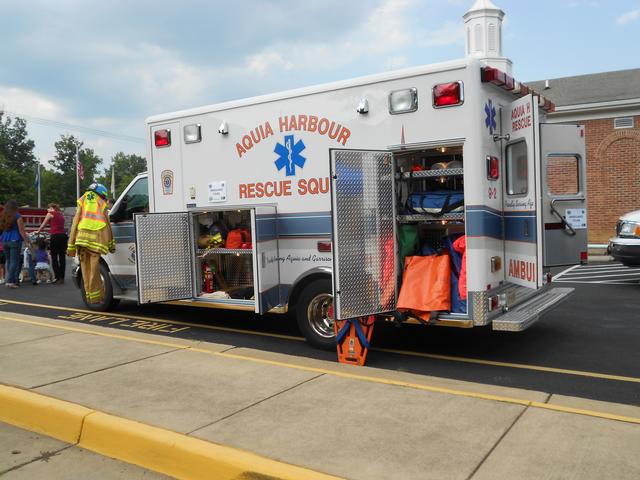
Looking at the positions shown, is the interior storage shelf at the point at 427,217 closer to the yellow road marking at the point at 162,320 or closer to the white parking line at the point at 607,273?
the yellow road marking at the point at 162,320

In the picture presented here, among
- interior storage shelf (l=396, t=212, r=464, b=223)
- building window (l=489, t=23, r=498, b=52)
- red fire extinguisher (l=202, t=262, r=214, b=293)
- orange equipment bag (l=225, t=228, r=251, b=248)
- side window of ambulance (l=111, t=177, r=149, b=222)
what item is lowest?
red fire extinguisher (l=202, t=262, r=214, b=293)

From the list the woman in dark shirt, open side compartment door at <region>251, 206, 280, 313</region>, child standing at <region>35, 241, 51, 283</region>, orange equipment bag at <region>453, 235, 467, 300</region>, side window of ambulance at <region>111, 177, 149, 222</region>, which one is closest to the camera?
orange equipment bag at <region>453, 235, 467, 300</region>

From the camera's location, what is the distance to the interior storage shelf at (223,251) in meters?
7.26

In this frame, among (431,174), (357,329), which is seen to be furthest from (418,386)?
(431,174)

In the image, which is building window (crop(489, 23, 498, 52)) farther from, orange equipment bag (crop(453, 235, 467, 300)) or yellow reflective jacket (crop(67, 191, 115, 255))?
orange equipment bag (crop(453, 235, 467, 300))

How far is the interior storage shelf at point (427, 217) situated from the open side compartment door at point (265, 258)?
5.09 ft

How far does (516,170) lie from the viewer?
6.13m

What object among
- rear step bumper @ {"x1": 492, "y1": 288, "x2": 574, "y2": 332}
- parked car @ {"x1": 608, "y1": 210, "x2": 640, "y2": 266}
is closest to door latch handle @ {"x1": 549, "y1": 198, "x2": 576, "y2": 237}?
rear step bumper @ {"x1": 492, "y1": 288, "x2": 574, "y2": 332}

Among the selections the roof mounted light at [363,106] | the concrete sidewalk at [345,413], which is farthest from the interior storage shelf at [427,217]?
the concrete sidewalk at [345,413]

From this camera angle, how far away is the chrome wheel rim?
655cm

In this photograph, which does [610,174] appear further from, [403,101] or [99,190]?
[99,190]

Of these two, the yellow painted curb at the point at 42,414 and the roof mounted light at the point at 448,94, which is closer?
the yellow painted curb at the point at 42,414

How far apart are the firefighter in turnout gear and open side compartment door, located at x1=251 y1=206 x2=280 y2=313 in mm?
2970

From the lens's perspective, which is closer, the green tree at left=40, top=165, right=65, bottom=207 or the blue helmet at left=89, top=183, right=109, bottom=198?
the blue helmet at left=89, top=183, right=109, bottom=198
